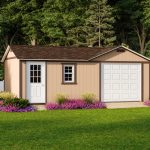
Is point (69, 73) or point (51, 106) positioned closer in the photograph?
point (51, 106)

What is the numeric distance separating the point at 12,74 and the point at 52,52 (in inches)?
110

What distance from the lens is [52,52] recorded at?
28.8m

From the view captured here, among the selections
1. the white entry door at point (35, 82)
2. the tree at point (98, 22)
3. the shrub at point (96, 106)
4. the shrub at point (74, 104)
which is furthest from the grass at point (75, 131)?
the tree at point (98, 22)

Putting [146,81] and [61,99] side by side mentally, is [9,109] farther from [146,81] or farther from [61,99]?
[146,81]

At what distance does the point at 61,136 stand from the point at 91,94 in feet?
42.7

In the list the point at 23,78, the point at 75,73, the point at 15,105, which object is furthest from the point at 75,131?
the point at 75,73

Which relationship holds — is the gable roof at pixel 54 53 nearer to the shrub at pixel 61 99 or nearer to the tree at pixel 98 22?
the shrub at pixel 61 99

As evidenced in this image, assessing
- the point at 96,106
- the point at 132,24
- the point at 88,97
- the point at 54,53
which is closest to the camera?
the point at 96,106

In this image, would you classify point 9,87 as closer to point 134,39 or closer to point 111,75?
point 111,75

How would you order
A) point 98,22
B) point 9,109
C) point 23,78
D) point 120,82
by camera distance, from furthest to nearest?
point 98,22 → point 120,82 → point 23,78 → point 9,109

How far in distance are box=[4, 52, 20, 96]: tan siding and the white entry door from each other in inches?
26.4

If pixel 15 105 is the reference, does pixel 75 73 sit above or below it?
above

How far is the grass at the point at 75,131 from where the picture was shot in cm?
1334

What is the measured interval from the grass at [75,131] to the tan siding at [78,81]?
15.3 ft
